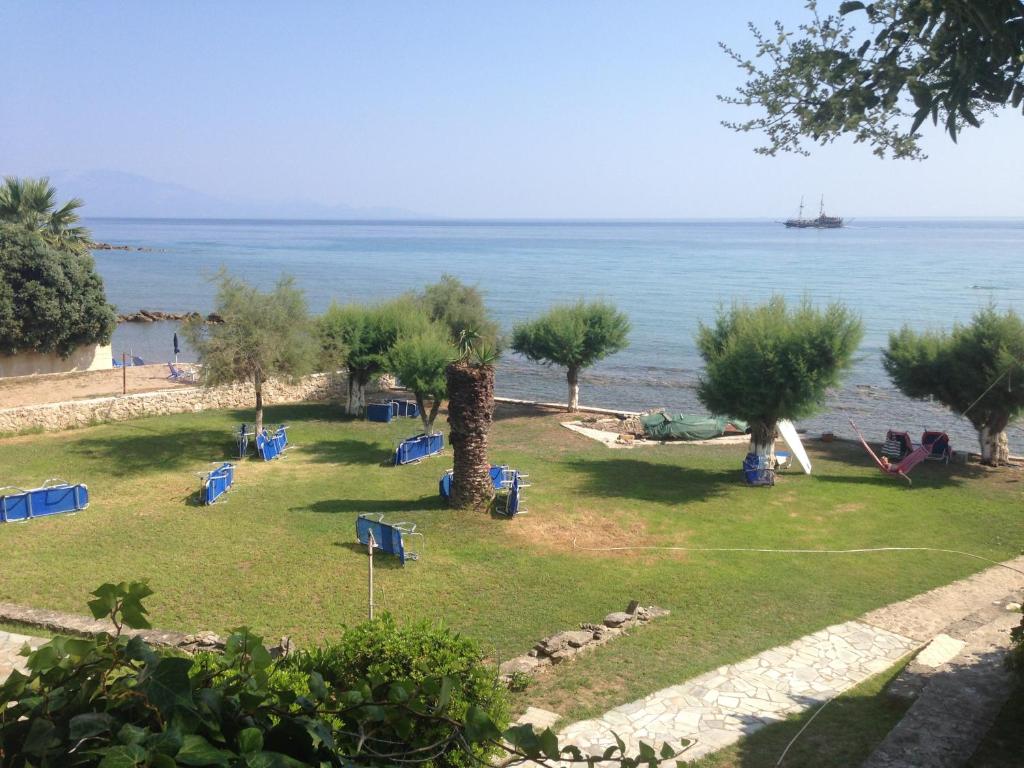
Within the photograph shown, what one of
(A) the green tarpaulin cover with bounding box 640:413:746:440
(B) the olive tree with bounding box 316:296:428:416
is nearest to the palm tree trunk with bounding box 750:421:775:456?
(A) the green tarpaulin cover with bounding box 640:413:746:440

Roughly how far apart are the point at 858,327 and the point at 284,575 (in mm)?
17243

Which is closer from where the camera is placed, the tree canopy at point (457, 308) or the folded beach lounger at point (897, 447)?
the folded beach lounger at point (897, 447)

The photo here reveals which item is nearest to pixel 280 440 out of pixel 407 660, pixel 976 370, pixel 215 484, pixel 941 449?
pixel 215 484

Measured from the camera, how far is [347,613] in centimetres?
1329

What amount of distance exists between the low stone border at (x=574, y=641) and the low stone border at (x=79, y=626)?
12.8 ft

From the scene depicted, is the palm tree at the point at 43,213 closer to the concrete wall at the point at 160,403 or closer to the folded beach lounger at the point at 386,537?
the concrete wall at the point at 160,403

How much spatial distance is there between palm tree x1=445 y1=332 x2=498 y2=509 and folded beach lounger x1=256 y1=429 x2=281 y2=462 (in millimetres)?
7357

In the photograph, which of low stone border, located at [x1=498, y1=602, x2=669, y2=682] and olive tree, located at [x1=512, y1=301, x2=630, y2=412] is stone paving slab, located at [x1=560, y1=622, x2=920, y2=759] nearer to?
low stone border, located at [x1=498, y1=602, x2=669, y2=682]

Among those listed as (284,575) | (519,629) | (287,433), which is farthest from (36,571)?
(287,433)

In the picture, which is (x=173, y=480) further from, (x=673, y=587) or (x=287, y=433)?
(x=673, y=587)

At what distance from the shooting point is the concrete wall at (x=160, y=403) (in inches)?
1035

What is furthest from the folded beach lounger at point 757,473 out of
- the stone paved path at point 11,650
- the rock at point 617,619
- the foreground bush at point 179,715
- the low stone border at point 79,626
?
the foreground bush at point 179,715

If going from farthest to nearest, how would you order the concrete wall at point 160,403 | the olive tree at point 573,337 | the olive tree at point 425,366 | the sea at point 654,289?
the sea at point 654,289, the olive tree at point 573,337, the olive tree at point 425,366, the concrete wall at point 160,403

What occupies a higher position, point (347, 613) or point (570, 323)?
point (570, 323)
